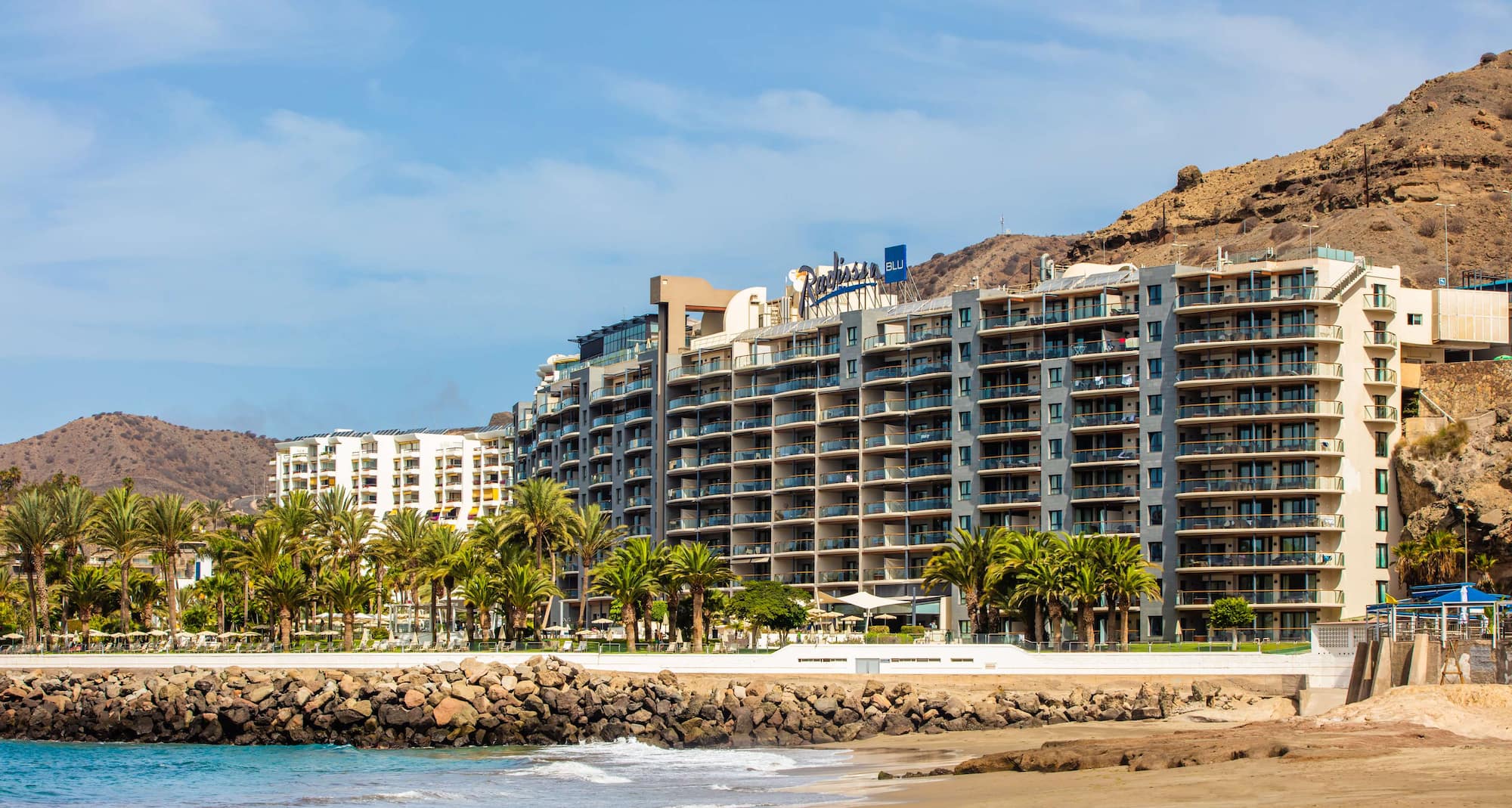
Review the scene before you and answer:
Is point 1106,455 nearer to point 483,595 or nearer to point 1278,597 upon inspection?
point 1278,597

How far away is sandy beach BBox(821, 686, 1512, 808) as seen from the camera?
125 ft

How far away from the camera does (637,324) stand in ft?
485

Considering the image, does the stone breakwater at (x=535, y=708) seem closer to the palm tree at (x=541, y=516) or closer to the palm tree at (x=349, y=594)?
the palm tree at (x=349, y=594)

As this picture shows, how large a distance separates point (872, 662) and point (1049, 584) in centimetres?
1189

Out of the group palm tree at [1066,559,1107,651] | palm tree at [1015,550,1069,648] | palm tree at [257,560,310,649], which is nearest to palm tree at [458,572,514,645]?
palm tree at [257,560,310,649]

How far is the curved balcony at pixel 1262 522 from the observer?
324 feet

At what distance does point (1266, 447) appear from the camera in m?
100

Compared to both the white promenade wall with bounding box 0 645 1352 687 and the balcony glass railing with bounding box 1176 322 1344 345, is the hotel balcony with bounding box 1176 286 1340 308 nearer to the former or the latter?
the balcony glass railing with bounding box 1176 322 1344 345

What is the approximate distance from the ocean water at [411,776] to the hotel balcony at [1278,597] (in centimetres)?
3960

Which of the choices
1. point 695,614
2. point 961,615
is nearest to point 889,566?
point 961,615

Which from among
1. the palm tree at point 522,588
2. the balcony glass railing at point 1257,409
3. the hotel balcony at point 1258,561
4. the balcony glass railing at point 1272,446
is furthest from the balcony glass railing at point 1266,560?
the palm tree at point 522,588

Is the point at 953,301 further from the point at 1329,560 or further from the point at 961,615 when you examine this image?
the point at 1329,560

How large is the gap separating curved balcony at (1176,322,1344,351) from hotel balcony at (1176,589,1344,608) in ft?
49.0

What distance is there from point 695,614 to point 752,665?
1365 cm
